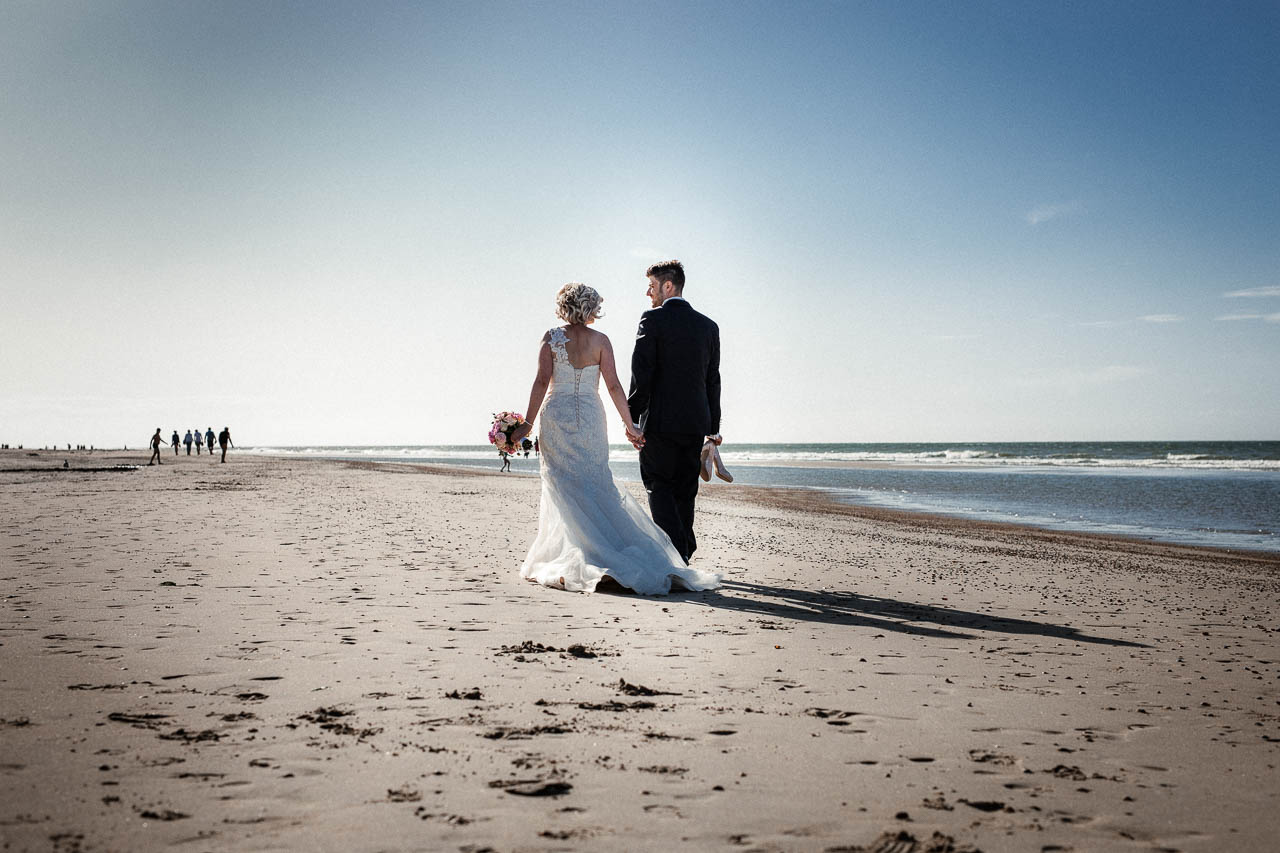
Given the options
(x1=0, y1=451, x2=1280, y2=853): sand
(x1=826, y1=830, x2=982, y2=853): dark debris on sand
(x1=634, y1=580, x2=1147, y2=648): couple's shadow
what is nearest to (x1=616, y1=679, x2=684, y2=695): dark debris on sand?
(x1=0, y1=451, x2=1280, y2=853): sand

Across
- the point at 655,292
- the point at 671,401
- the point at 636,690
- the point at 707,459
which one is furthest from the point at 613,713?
the point at 655,292

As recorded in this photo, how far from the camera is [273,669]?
11.2ft

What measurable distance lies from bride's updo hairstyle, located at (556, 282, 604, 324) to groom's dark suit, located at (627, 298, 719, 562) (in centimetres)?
44

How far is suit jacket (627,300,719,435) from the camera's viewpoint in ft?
21.3

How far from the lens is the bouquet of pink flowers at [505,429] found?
21.4ft

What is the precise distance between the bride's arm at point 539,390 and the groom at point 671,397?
0.71 meters

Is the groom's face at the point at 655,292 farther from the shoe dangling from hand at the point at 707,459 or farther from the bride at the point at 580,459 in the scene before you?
the shoe dangling from hand at the point at 707,459

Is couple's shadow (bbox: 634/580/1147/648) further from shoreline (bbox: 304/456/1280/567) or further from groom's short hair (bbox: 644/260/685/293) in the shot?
shoreline (bbox: 304/456/1280/567)

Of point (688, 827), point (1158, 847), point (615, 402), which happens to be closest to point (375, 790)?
point (688, 827)

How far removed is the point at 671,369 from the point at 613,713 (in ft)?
12.8

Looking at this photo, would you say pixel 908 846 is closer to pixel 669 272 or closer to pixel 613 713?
pixel 613 713

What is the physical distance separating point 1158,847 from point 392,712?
241 cm

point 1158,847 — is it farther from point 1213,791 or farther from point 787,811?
point 787,811

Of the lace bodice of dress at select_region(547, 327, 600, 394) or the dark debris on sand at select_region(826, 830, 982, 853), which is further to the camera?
the lace bodice of dress at select_region(547, 327, 600, 394)
